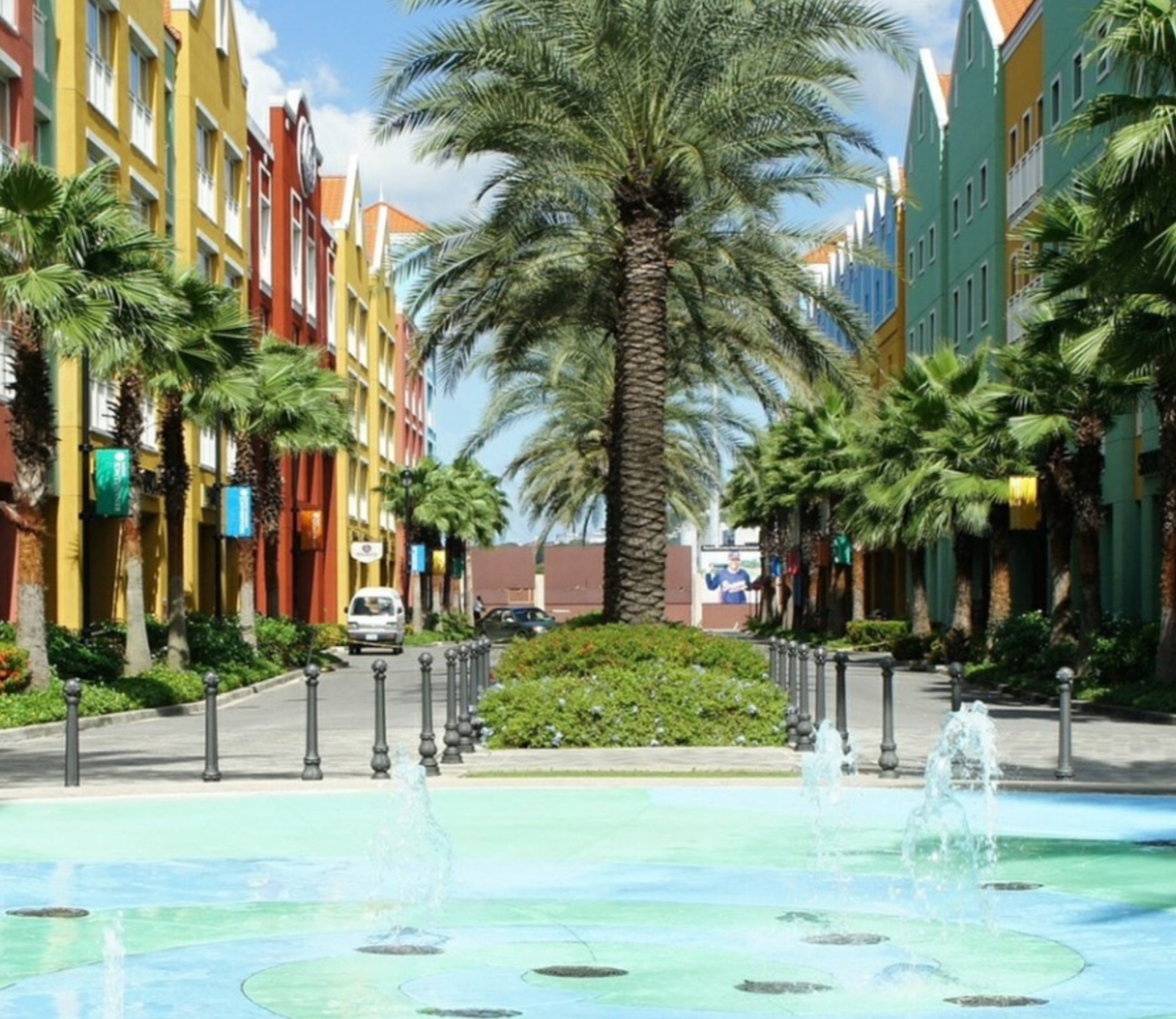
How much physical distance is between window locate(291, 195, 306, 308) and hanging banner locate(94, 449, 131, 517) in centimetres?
2774

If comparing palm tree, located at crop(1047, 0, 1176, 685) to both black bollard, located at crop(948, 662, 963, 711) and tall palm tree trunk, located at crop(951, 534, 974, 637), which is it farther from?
tall palm tree trunk, located at crop(951, 534, 974, 637)

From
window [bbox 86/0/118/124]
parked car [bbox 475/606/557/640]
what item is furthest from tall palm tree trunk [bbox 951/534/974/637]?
parked car [bbox 475/606/557/640]

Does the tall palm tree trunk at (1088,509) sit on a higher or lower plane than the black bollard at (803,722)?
higher

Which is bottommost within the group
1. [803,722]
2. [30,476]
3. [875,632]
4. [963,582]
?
[803,722]

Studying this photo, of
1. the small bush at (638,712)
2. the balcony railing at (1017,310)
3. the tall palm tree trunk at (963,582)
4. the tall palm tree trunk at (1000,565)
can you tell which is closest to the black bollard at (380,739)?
the small bush at (638,712)

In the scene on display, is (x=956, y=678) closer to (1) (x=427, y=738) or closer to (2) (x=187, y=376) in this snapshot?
(1) (x=427, y=738)

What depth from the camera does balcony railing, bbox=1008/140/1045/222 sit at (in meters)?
45.6

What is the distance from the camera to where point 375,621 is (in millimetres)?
58781

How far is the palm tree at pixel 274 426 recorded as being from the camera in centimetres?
4194

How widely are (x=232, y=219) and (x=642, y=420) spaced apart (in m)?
29.5

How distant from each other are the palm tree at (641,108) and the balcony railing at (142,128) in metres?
16.4

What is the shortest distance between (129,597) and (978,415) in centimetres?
1843

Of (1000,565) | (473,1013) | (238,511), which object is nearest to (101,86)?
(238,511)

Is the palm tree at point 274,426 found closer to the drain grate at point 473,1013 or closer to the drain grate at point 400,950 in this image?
the drain grate at point 400,950
